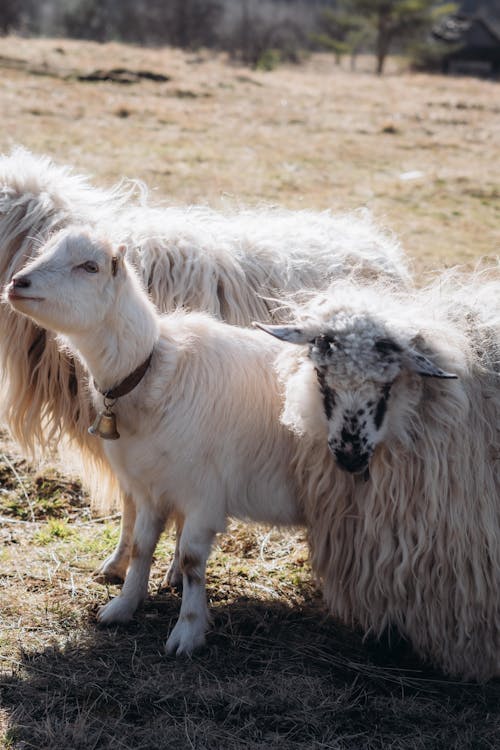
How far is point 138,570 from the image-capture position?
136 inches

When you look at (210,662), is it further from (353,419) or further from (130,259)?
(130,259)

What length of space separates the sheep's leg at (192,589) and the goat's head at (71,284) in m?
0.83

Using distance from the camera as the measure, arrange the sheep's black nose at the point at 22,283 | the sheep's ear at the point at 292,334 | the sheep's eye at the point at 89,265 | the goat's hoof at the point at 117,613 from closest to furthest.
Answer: the sheep's black nose at the point at 22,283
the sheep's eye at the point at 89,265
the sheep's ear at the point at 292,334
the goat's hoof at the point at 117,613

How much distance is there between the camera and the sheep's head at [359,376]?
2.90 metres

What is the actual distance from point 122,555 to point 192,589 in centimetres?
60

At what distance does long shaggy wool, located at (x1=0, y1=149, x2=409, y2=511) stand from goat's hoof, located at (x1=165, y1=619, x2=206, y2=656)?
904 mm

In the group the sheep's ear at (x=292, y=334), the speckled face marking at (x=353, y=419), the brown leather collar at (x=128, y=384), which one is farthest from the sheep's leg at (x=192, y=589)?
the sheep's ear at (x=292, y=334)

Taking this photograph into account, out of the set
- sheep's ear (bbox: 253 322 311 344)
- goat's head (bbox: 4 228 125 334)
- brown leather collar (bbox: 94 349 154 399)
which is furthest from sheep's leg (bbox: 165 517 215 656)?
goat's head (bbox: 4 228 125 334)

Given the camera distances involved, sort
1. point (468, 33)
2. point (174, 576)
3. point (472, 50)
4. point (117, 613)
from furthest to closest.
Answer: point (468, 33)
point (472, 50)
point (174, 576)
point (117, 613)

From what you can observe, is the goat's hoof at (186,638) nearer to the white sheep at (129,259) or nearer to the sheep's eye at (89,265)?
the white sheep at (129,259)

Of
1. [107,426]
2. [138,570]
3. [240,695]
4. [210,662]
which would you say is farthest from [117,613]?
[107,426]

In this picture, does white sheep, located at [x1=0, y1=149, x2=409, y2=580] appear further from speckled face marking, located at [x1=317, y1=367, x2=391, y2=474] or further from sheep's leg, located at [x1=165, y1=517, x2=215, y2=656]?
speckled face marking, located at [x1=317, y1=367, x2=391, y2=474]

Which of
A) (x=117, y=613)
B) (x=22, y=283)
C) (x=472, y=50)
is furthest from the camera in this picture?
(x=472, y=50)

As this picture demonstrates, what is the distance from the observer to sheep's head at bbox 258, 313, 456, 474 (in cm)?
290
